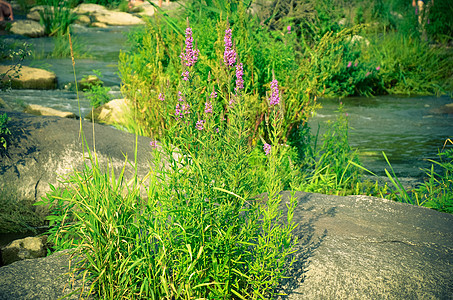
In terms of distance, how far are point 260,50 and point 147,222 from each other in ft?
10.8

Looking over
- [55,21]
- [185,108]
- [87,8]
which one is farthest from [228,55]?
[87,8]

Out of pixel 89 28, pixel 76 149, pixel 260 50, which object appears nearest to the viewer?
pixel 76 149

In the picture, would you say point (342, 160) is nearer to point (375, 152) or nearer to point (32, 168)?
point (375, 152)

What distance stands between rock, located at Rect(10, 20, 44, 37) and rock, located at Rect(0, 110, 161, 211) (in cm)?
1253

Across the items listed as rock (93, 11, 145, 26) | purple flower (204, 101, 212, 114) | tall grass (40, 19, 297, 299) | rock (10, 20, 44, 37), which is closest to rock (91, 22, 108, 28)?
rock (93, 11, 145, 26)

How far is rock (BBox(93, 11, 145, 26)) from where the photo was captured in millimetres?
20531

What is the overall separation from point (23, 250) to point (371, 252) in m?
2.53

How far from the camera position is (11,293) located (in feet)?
7.53

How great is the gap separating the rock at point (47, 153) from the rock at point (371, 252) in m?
1.56

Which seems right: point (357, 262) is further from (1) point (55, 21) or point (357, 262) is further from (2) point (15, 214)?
(1) point (55, 21)

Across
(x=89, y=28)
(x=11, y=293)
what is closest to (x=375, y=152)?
(x=11, y=293)

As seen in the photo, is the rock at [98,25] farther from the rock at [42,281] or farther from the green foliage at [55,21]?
the rock at [42,281]

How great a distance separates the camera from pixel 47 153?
12.5 ft

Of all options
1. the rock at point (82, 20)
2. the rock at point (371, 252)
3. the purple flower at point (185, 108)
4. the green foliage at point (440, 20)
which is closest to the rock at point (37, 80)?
the rock at point (371, 252)
